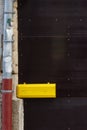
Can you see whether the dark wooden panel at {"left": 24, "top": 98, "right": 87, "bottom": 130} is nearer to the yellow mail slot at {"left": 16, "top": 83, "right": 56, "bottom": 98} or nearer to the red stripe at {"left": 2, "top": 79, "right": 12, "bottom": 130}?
the yellow mail slot at {"left": 16, "top": 83, "right": 56, "bottom": 98}

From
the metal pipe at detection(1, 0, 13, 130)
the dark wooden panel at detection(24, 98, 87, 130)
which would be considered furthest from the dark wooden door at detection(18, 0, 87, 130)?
the metal pipe at detection(1, 0, 13, 130)

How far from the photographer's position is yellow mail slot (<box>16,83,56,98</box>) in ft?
19.7

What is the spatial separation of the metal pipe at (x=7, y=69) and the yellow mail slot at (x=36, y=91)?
20 centimetres

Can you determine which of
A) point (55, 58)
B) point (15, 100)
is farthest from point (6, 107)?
point (55, 58)

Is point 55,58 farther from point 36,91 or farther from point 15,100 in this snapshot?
point 15,100

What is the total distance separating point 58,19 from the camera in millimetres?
6168

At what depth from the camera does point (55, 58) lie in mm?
6137

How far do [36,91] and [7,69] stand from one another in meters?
0.55

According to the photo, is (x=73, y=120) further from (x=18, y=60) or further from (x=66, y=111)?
(x=18, y=60)

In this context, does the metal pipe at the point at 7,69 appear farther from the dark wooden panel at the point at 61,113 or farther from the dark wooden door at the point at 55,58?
the dark wooden panel at the point at 61,113

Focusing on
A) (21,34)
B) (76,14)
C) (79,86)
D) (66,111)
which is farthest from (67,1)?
(66,111)

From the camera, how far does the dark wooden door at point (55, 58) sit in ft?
20.1

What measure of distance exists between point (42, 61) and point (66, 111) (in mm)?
854

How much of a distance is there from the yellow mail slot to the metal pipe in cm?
20
